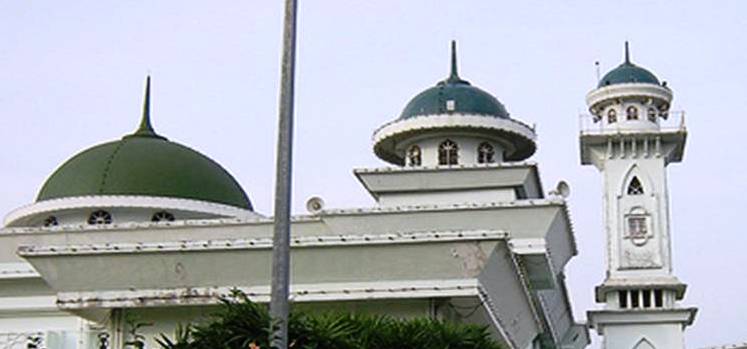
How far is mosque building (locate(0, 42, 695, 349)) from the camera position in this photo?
69.6 feet

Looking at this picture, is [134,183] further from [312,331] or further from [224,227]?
[312,331]

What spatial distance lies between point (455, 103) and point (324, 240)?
38.5 feet

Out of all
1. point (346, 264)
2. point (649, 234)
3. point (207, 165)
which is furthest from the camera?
point (649, 234)

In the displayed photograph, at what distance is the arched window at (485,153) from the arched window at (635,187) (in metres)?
24.3

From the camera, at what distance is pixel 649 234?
5425 centimetres

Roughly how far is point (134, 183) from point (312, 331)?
19.4m

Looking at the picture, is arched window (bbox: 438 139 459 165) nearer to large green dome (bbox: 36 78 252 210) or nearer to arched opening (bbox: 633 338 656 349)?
large green dome (bbox: 36 78 252 210)

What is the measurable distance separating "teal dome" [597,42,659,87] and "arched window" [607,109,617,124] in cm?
125

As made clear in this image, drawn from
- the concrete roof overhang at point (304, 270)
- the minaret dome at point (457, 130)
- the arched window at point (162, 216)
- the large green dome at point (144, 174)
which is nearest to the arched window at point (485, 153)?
the minaret dome at point (457, 130)

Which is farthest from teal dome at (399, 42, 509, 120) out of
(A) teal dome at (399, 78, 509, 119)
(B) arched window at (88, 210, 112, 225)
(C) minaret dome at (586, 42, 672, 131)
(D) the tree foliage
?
(C) minaret dome at (586, 42, 672, 131)

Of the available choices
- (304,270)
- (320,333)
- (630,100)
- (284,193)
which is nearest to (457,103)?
(304,270)

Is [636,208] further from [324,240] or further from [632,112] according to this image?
[324,240]

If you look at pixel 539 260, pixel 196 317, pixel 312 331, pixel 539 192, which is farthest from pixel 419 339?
pixel 539 192

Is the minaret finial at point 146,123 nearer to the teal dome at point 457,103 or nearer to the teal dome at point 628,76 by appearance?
the teal dome at point 457,103
